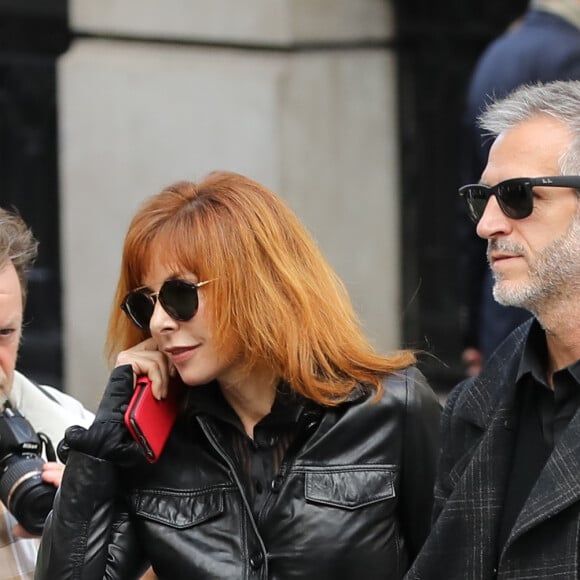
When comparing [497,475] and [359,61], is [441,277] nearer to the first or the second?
[359,61]

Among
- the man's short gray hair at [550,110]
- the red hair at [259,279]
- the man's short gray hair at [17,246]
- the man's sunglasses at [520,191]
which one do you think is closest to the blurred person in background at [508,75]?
the red hair at [259,279]

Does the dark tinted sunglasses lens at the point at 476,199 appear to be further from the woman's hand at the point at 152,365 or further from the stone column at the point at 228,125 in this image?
the stone column at the point at 228,125

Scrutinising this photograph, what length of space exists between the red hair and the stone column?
11.9 feet

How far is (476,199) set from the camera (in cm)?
320

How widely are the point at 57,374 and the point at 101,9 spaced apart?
1730 millimetres

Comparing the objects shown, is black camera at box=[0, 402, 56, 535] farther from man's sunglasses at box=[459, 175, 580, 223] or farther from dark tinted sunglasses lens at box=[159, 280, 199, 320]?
man's sunglasses at box=[459, 175, 580, 223]

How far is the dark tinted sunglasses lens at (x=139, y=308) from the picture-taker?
358cm

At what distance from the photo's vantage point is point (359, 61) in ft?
26.2

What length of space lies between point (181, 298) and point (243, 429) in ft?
1.12

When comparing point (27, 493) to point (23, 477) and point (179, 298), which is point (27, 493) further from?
point (179, 298)

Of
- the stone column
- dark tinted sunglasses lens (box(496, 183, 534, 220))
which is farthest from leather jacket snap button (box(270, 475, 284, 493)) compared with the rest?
the stone column

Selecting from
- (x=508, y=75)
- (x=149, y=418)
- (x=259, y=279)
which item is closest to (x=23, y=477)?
(x=149, y=418)

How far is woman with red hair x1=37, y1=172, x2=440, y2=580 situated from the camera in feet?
11.4

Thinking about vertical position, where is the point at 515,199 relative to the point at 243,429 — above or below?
above
